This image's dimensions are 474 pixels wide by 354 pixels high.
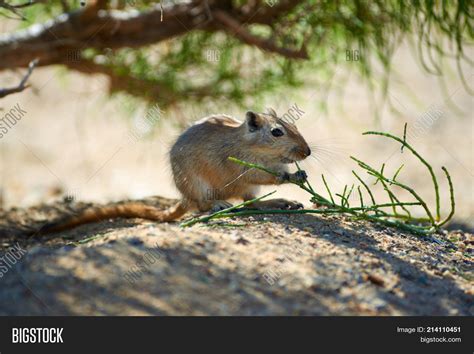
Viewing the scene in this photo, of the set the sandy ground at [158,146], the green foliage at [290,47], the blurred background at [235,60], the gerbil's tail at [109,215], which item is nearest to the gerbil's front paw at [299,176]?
the blurred background at [235,60]

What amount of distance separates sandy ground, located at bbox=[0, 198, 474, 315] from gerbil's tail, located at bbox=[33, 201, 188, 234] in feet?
5.05

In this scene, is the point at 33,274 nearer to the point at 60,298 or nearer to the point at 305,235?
the point at 60,298

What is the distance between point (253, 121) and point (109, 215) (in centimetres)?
133

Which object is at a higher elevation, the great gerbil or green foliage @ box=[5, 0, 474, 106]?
green foliage @ box=[5, 0, 474, 106]

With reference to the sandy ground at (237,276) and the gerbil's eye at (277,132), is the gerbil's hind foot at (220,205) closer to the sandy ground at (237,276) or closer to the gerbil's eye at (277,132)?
the gerbil's eye at (277,132)

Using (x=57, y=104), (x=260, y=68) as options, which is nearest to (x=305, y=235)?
(x=260, y=68)

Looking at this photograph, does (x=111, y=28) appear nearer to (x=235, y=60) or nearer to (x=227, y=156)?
(x=235, y=60)

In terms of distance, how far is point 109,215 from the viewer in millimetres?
5188

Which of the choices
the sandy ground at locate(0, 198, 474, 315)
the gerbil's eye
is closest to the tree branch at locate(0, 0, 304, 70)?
the gerbil's eye

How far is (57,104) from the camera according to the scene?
47.7 ft

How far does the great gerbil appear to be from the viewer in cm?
466

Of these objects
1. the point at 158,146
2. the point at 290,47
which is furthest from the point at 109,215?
the point at 158,146

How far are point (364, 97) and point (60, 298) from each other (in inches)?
435

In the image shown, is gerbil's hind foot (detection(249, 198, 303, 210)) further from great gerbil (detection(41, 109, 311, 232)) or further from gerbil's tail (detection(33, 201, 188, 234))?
gerbil's tail (detection(33, 201, 188, 234))
